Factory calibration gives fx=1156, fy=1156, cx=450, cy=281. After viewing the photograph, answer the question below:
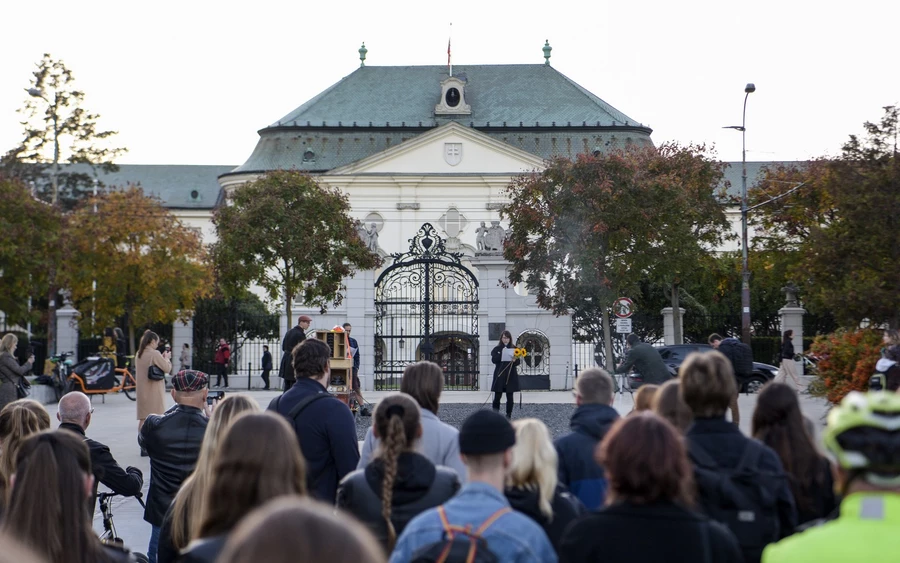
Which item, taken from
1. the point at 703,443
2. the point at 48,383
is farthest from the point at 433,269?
the point at 703,443

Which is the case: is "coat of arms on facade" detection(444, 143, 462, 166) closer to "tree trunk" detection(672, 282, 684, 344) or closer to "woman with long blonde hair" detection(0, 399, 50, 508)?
"tree trunk" detection(672, 282, 684, 344)

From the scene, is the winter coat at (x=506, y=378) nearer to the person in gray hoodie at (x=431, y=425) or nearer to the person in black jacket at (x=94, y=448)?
the person in black jacket at (x=94, y=448)

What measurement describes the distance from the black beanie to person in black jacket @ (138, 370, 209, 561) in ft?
11.5

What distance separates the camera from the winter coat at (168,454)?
24.9 feet

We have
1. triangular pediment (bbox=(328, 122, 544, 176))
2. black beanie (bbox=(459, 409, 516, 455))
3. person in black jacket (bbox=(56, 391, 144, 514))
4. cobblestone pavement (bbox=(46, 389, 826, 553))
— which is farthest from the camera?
triangular pediment (bbox=(328, 122, 544, 176))

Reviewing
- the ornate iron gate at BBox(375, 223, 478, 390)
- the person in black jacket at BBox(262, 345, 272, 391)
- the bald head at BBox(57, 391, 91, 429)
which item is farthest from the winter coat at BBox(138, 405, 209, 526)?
the person in black jacket at BBox(262, 345, 272, 391)

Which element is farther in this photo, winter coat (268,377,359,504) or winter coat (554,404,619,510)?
winter coat (268,377,359,504)

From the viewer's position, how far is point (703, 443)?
5.21 metres

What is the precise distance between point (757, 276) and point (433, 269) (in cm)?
2181

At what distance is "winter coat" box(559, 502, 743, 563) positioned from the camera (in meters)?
3.73

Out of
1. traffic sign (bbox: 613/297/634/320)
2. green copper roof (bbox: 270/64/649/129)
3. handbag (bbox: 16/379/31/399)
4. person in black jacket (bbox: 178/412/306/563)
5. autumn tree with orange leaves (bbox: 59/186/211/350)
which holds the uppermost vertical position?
green copper roof (bbox: 270/64/649/129)

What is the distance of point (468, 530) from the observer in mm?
4133

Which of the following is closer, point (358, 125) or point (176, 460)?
point (176, 460)

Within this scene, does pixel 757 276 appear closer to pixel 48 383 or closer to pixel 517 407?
pixel 517 407
